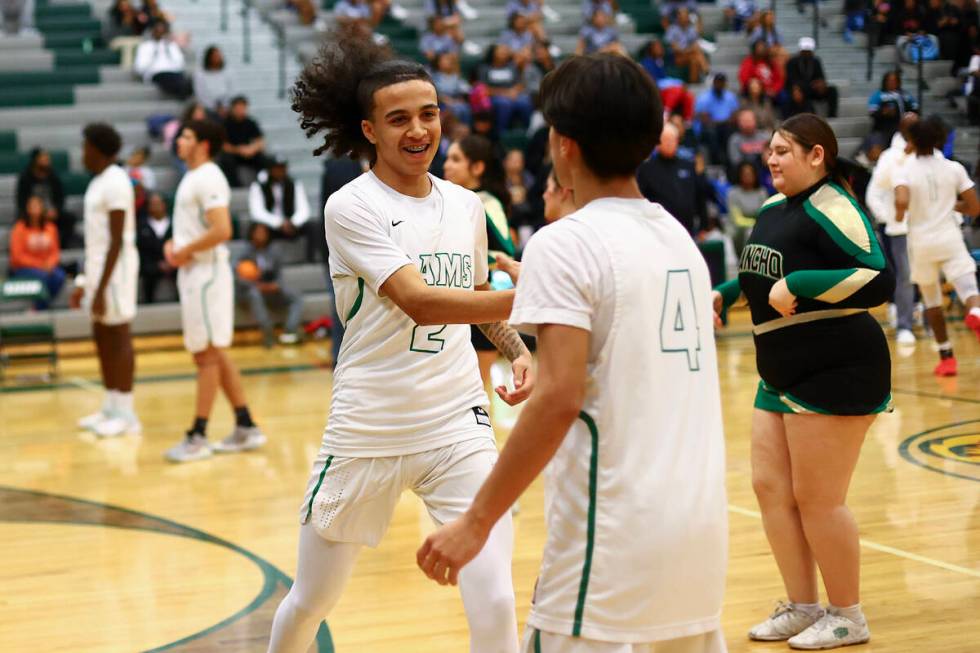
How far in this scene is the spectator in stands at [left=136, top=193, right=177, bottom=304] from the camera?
13.1 m

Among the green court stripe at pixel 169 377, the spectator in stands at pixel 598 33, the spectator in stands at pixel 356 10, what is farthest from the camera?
the spectator in stands at pixel 598 33

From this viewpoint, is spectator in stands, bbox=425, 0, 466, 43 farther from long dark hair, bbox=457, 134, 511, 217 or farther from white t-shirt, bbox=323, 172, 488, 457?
white t-shirt, bbox=323, 172, 488, 457

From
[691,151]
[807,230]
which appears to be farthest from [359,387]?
[691,151]

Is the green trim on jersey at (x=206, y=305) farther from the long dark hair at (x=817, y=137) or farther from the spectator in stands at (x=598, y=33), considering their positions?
the spectator in stands at (x=598, y=33)

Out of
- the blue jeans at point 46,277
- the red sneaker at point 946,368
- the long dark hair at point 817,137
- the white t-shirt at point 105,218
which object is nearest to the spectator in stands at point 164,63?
the blue jeans at point 46,277

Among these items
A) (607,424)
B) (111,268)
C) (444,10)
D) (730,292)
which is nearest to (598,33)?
(444,10)

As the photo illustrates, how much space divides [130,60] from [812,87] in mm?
8427

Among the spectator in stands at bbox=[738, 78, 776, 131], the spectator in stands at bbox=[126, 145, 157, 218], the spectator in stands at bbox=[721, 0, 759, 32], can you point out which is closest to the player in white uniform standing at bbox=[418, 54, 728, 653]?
the spectator in stands at bbox=[126, 145, 157, 218]

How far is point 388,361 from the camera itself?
3.45 metres

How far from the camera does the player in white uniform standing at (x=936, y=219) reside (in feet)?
32.4

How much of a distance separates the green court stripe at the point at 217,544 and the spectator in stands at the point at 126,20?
10264 mm

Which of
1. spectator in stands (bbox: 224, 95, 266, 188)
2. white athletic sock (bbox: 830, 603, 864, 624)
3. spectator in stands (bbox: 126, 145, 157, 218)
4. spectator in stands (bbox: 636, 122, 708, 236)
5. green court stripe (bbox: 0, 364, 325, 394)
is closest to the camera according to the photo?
white athletic sock (bbox: 830, 603, 864, 624)

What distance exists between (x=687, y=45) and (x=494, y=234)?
13.2 m

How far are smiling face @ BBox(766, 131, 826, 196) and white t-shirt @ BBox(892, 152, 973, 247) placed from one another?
603 cm
